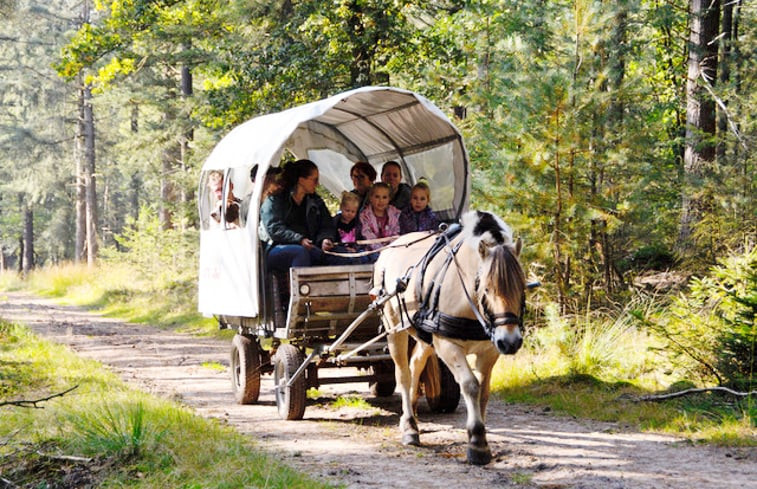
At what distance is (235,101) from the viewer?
14531mm

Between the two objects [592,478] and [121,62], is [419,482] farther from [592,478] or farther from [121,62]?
[121,62]

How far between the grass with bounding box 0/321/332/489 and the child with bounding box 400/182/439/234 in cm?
284

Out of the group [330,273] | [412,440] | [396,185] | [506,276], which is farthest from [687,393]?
[396,185]

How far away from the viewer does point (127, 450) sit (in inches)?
214

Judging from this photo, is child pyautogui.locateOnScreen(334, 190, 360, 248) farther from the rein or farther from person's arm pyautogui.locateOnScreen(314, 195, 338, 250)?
the rein

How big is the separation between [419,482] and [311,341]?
9.42 ft

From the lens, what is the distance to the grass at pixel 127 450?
16.7 ft

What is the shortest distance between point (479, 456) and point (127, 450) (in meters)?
2.44

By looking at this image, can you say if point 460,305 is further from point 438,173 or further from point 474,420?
point 438,173

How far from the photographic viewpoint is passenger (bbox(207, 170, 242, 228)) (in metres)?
8.91

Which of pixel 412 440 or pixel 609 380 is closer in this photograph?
pixel 412 440

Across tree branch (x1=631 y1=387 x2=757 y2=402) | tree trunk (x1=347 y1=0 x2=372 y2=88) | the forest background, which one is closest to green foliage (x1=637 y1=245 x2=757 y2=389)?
the forest background

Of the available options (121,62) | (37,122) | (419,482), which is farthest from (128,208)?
(419,482)

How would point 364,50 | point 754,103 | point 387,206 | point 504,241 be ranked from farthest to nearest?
point 364,50
point 754,103
point 387,206
point 504,241
